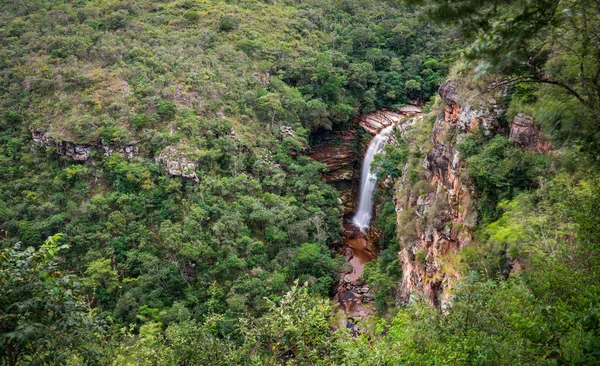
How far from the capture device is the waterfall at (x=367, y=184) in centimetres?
2930

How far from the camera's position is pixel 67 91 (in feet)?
87.1

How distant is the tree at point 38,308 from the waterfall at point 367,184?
82.9 ft

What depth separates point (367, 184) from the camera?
98.5ft

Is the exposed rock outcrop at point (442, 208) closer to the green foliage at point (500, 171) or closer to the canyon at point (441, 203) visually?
the canyon at point (441, 203)

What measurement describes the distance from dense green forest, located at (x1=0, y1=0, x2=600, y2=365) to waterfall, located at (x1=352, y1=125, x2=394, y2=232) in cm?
271

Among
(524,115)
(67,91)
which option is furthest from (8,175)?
(524,115)

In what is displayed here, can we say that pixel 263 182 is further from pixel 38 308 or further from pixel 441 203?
pixel 38 308

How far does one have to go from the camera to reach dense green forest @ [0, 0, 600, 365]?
192 inches

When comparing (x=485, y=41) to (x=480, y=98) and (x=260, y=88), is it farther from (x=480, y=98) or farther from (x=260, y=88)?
(x=260, y=88)

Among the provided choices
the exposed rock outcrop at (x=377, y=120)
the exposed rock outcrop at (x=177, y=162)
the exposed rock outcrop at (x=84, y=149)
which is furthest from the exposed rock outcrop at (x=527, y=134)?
the exposed rock outcrop at (x=84, y=149)

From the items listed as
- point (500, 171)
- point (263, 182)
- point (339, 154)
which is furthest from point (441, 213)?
point (339, 154)

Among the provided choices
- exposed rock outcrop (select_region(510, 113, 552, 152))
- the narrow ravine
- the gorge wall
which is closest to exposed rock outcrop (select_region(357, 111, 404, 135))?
the narrow ravine

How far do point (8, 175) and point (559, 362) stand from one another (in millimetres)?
27645

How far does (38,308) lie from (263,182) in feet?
69.9
